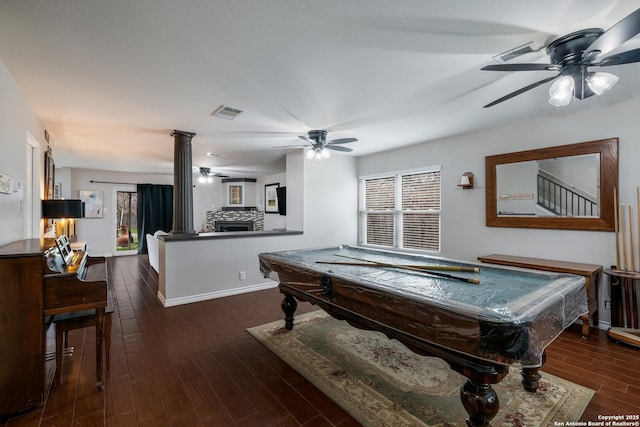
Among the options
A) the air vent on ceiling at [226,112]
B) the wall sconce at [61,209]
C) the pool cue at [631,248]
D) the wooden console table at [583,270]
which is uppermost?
the air vent on ceiling at [226,112]

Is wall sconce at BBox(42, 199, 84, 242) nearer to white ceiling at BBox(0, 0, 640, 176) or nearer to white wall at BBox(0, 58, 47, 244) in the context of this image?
white wall at BBox(0, 58, 47, 244)

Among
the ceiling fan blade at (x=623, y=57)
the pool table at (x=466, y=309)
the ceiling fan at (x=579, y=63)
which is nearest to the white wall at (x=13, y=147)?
the pool table at (x=466, y=309)

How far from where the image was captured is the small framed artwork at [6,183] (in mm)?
2174

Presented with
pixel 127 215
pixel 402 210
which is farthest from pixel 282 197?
pixel 127 215

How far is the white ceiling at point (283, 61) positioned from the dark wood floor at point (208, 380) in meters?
2.41

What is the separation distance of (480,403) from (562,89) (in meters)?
2.03

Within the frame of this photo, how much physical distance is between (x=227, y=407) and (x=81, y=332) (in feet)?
7.47

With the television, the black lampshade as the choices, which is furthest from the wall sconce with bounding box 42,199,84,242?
the television

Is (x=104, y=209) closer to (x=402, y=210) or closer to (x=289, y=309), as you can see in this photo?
(x=289, y=309)

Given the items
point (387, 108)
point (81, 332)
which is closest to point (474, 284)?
point (387, 108)

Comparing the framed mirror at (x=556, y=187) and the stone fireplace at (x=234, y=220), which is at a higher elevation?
the framed mirror at (x=556, y=187)

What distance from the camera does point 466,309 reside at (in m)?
1.40

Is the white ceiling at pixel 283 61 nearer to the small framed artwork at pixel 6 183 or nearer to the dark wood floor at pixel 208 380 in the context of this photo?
the small framed artwork at pixel 6 183

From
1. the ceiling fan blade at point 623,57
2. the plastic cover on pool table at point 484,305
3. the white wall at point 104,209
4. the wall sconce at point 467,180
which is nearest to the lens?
the plastic cover on pool table at point 484,305
